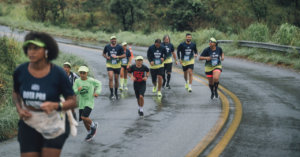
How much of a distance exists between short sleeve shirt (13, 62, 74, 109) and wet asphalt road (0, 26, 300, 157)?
2614mm

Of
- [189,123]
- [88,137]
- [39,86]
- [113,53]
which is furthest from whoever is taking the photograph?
[113,53]

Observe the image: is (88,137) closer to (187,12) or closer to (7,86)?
(7,86)

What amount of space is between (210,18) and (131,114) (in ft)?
117

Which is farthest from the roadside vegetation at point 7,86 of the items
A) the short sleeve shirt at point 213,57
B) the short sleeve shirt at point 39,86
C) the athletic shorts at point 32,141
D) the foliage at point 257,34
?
the foliage at point 257,34

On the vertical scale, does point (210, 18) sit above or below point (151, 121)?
above

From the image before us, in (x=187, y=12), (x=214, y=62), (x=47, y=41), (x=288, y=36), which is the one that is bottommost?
(x=214, y=62)

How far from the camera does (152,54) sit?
1174cm

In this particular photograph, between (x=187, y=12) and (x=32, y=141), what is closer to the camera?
(x=32, y=141)

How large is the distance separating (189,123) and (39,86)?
4873mm

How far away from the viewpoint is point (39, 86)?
361 centimetres

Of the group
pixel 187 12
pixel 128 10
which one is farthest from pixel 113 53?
pixel 128 10

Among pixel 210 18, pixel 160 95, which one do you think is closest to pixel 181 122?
pixel 160 95

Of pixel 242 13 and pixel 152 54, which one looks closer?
pixel 152 54

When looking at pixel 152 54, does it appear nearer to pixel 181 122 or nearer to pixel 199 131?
pixel 181 122
